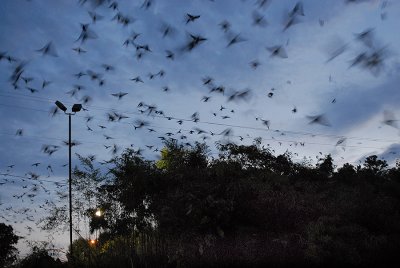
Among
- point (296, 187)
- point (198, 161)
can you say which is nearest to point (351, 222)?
point (296, 187)

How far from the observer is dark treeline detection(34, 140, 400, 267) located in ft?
40.2

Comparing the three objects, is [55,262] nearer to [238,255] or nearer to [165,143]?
[238,255]

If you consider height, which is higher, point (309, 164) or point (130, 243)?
point (309, 164)

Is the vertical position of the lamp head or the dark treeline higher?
the lamp head

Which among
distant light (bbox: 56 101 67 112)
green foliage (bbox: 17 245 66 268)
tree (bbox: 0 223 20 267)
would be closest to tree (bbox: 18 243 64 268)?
green foliage (bbox: 17 245 66 268)

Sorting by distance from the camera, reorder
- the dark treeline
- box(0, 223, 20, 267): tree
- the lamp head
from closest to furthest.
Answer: the dark treeline
the lamp head
box(0, 223, 20, 267): tree

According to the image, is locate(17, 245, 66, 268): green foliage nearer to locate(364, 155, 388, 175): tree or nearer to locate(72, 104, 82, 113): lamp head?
locate(72, 104, 82, 113): lamp head

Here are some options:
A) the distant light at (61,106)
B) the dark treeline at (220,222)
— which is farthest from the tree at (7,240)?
the distant light at (61,106)

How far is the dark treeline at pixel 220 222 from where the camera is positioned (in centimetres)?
1227

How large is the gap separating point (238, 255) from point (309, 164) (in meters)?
40.2

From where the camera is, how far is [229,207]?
65.2ft

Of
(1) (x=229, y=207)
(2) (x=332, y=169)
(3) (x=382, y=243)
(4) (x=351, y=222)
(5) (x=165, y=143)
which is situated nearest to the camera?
(3) (x=382, y=243)

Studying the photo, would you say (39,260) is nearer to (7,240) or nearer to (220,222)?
(220,222)

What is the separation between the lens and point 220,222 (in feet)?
63.8
